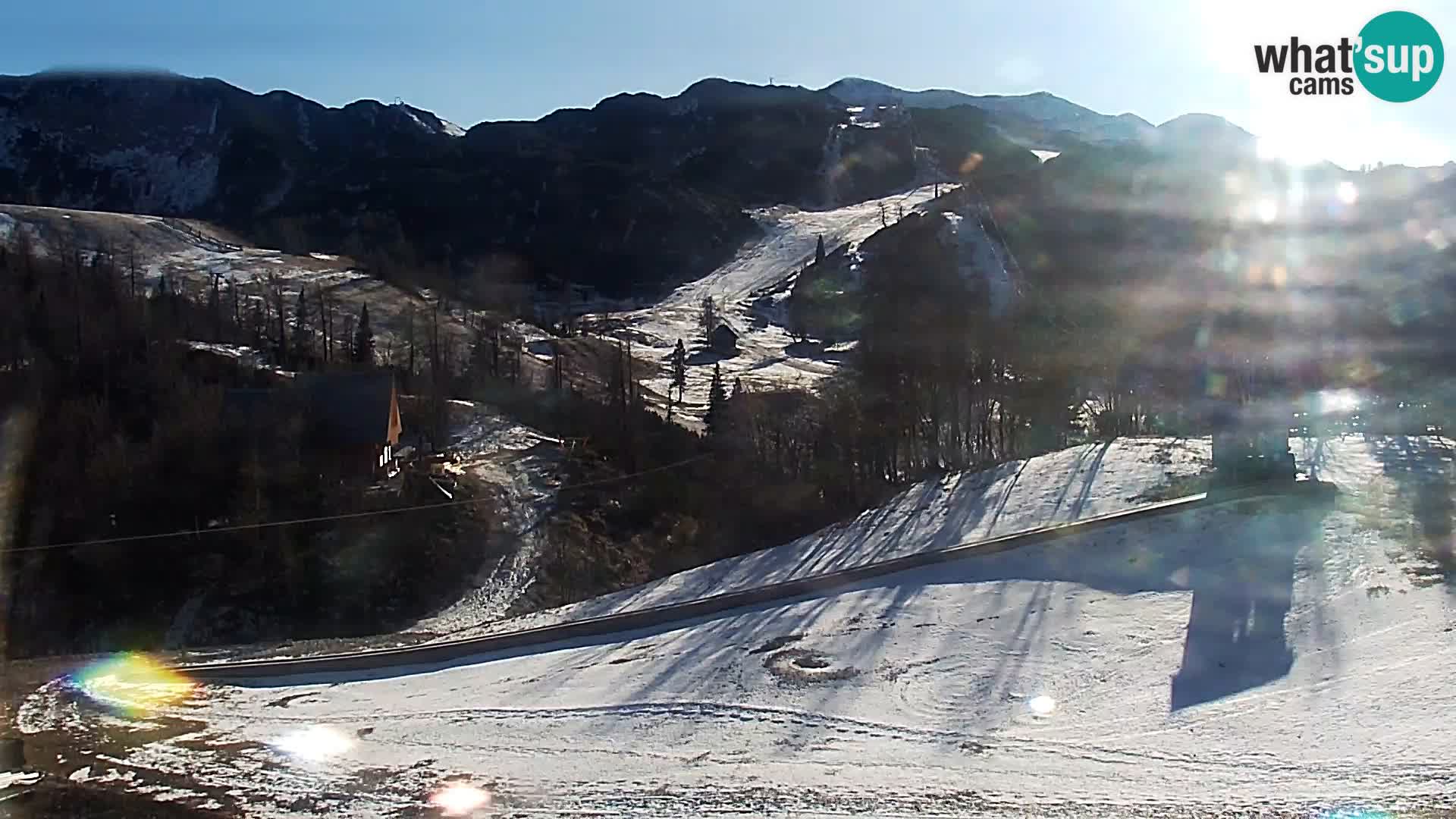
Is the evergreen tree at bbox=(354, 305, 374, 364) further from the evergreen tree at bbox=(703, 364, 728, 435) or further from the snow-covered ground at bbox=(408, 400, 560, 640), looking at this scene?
the evergreen tree at bbox=(703, 364, 728, 435)

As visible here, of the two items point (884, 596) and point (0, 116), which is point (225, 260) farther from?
point (0, 116)

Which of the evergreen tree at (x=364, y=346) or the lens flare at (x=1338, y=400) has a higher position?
the evergreen tree at (x=364, y=346)

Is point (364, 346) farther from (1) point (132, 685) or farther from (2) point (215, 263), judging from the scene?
(1) point (132, 685)

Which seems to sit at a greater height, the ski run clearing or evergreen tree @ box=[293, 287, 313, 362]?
evergreen tree @ box=[293, 287, 313, 362]

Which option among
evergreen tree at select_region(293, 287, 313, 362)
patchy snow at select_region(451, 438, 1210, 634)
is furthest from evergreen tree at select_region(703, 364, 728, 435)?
evergreen tree at select_region(293, 287, 313, 362)

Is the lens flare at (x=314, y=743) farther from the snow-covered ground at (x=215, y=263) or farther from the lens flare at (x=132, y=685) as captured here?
the snow-covered ground at (x=215, y=263)

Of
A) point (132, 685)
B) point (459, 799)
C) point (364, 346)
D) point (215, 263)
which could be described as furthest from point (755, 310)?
point (459, 799)

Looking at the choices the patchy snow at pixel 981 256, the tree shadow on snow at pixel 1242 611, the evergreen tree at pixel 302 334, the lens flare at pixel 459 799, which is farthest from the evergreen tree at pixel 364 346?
the lens flare at pixel 459 799

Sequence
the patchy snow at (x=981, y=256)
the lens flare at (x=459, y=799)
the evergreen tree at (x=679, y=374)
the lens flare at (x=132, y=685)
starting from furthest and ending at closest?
1. the patchy snow at (x=981, y=256)
2. the evergreen tree at (x=679, y=374)
3. the lens flare at (x=132, y=685)
4. the lens flare at (x=459, y=799)

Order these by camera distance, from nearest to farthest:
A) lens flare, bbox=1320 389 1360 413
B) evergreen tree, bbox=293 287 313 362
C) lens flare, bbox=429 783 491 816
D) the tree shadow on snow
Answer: lens flare, bbox=429 783 491 816
the tree shadow on snow
lens flare, bbox=1320 389 1360 413
evergreen tree, bbox=293 287 313 362
